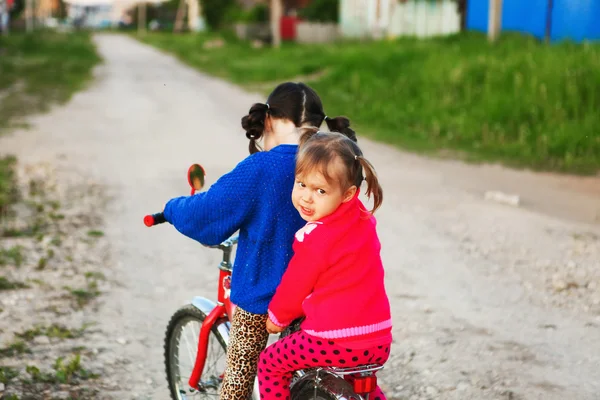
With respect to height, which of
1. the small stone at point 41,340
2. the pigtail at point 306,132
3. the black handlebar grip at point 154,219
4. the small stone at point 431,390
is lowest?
the small stone at point 41,340

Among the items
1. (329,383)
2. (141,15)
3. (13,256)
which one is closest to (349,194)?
(329,383)

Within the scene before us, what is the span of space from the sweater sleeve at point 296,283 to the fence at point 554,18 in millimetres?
13411

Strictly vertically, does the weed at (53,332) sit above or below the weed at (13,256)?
below

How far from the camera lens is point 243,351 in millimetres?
2832

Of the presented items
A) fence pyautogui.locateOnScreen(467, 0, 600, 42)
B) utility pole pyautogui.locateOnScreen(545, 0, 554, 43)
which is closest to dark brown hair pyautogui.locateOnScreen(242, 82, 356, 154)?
fence pyautogui.locateOnScreen(467, 0, 600, 42)

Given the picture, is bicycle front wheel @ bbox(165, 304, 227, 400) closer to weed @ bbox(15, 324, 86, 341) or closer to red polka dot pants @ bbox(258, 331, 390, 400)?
red polka dot pants @ bbox(258, 331, 390, 400)

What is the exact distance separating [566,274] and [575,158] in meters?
4.45

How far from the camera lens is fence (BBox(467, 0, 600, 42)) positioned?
15609 mm

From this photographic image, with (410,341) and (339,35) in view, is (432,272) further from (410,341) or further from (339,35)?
(339,35)

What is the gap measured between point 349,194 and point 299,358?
0.55 m

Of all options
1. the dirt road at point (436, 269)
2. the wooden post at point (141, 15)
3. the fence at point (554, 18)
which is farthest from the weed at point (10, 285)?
the wooden post at point (141, 15)

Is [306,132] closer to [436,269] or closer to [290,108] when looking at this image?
[290,108]

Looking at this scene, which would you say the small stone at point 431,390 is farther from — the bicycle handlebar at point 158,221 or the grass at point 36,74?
the grass at point 36,74

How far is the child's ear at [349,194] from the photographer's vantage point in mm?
2447
